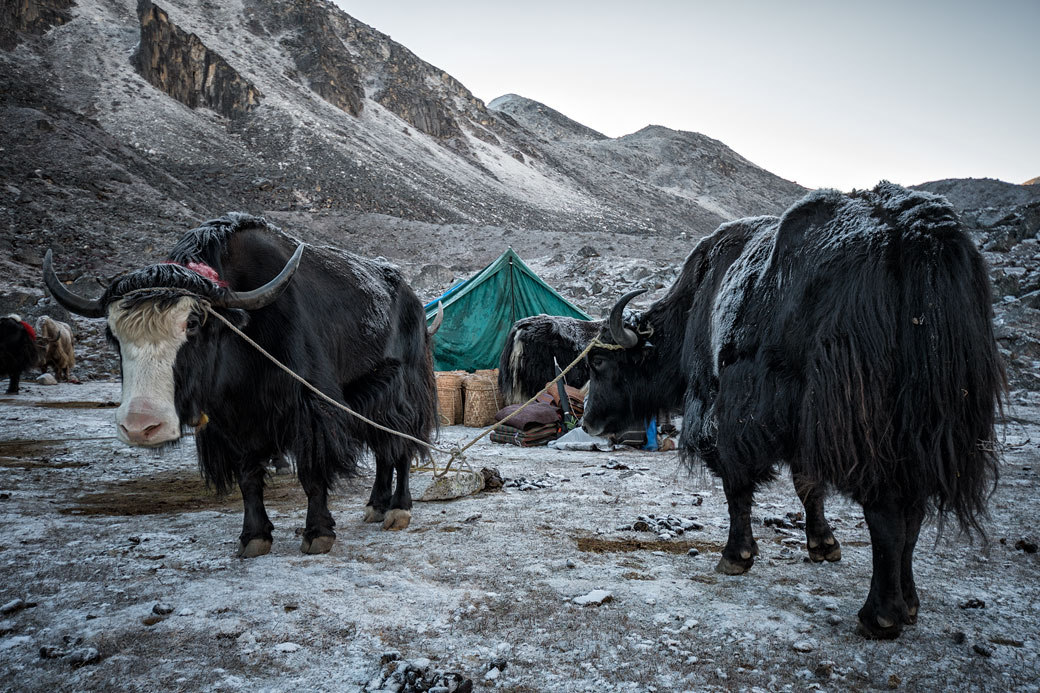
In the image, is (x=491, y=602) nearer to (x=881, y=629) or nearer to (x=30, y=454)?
(x=881, y=629)

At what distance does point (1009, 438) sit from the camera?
527 cm

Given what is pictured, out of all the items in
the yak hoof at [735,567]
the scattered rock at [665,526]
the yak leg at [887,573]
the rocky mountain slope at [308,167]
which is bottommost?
the scattered rock at [665,526]

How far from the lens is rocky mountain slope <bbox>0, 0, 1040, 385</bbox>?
59.4 feet

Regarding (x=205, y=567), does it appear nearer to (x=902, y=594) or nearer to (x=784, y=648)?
(x=784, y=648)

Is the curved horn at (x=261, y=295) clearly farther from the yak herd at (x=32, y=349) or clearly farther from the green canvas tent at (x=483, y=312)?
the yak herd at (x=32, y=349)

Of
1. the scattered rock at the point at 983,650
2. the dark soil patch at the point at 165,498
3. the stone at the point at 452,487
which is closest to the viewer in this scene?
the scattered rock at the point at 983,650

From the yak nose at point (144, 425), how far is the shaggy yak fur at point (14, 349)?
368 inches

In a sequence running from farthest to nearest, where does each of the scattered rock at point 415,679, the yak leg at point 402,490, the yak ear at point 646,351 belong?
the yak leg at point 402,490, the yak ear at point 646,351, the scattered rock at point 415,679

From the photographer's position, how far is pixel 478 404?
7488 millimetres

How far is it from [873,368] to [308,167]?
40.4 metres

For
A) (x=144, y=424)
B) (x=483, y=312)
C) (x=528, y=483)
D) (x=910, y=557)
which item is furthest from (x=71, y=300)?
(x=483, y=312)

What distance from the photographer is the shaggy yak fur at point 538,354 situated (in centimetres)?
771

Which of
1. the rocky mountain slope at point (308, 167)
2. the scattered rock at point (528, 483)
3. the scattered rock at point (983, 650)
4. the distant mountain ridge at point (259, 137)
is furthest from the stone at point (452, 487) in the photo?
the distant mountain ridge at point (259, 137)

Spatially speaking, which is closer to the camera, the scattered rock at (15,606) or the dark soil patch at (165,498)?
the scattered rock at (15,606)
